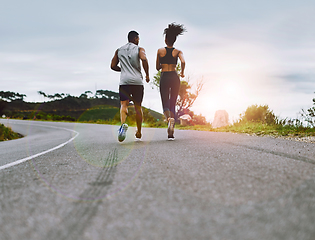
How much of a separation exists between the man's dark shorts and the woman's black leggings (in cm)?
62

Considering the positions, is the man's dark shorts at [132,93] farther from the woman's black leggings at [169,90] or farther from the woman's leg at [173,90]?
the woman's leg at [173,90]

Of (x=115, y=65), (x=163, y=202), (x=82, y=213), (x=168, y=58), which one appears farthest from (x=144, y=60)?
(x=82, y=213)

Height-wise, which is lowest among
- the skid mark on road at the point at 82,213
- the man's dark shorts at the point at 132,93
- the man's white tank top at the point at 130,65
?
the skid mark on road at the point at 82,213

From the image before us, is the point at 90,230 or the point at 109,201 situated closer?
the point at 90,230

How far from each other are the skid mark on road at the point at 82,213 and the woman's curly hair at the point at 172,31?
4.66 metres

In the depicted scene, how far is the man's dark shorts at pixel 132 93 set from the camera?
5.72 m

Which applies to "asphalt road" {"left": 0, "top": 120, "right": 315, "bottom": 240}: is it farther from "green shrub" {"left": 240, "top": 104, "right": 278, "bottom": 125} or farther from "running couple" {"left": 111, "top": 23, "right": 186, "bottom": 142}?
"green shrub" {"left": 240, "top": 104, "right": 278, "bottom": 125}

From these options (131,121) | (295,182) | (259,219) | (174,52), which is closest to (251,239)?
(259,219)

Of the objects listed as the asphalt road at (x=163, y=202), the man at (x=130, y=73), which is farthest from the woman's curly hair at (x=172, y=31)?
the asphalt road at (x=163, y=202)

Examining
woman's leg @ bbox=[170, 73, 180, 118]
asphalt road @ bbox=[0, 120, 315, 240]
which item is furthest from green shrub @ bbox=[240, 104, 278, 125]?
asphalt road @ bbox=[0, 120, 315, 240]

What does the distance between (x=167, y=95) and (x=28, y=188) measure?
444 centimetres

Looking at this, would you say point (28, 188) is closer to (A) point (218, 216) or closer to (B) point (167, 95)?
(A) point (218, 216)

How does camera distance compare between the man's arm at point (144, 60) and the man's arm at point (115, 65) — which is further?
the man's arm at point (115, 65)

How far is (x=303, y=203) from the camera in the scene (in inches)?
63.2
